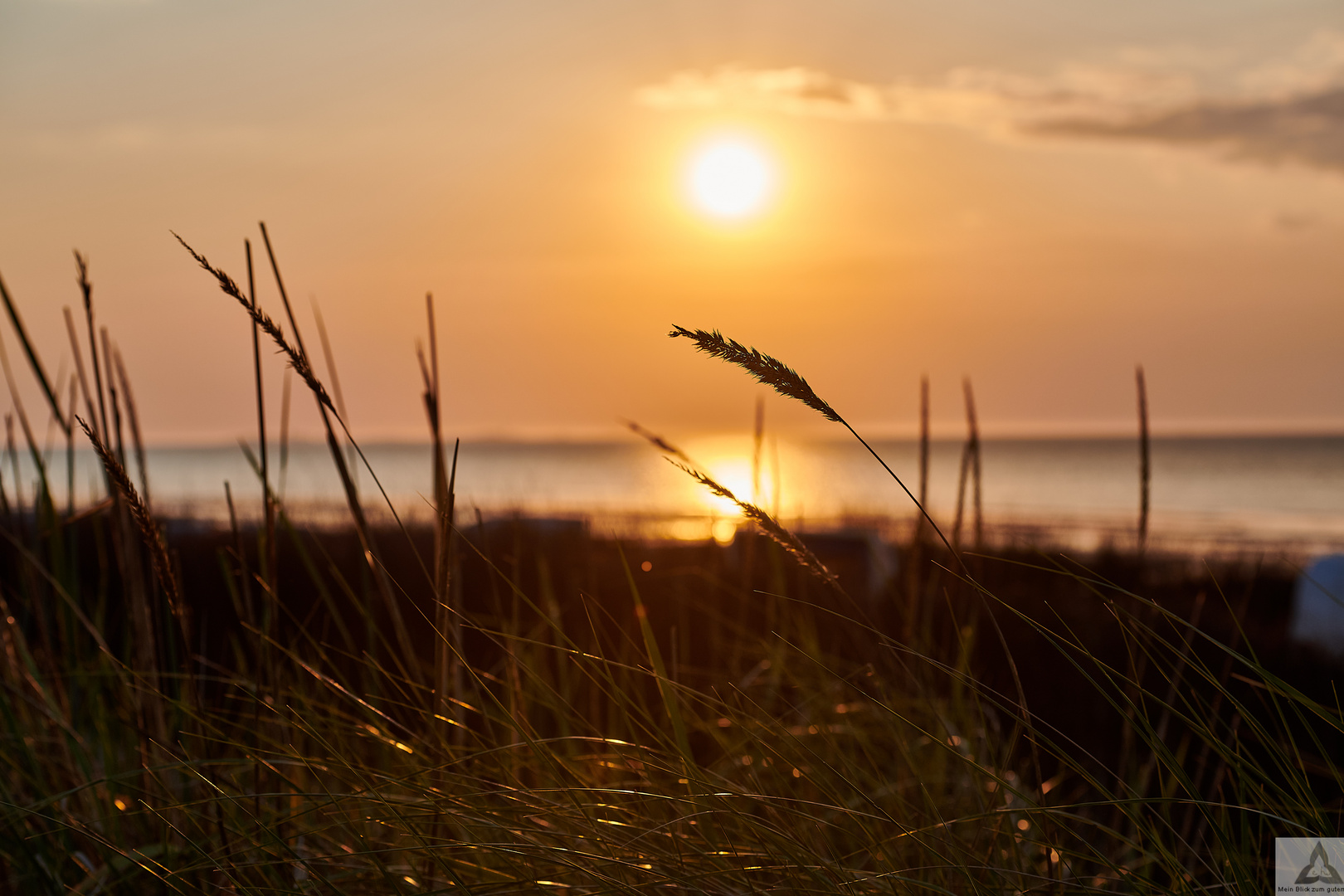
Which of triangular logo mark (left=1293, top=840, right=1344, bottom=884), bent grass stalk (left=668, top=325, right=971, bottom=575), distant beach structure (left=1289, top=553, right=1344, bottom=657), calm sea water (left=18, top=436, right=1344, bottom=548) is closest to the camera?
bent grass stalk (left=668, top=325, right=971, bottom=575)

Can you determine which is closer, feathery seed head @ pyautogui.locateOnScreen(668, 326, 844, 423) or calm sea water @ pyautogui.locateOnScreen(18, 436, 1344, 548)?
feathery seed head @ pyautogui.locateOnScreen(668, 326, 844, 423)

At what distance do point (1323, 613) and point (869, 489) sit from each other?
47287 mm

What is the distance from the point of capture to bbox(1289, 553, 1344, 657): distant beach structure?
23.8 ft

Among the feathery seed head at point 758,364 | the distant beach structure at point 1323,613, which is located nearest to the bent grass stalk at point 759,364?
the feathery seed head at point 758,364

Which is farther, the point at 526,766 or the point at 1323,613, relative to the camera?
the point at 1323,613

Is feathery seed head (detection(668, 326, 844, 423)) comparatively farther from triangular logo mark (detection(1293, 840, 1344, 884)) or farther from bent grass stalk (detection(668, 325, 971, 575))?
triangular logo mark (detection(1293, 840, 1344, 884))

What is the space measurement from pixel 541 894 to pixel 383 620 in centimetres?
531

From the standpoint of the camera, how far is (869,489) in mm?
54469

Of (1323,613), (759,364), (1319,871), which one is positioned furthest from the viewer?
(1323,613)

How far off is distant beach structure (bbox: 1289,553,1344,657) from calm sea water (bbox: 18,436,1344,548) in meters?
1.65

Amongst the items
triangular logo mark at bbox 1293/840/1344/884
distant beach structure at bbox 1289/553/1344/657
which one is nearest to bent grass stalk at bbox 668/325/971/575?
triangular logo mark at bbox 1293/840/1344/884

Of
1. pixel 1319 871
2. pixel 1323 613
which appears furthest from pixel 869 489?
pixel 1319 871

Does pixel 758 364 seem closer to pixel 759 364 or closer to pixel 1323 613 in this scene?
pixel 759 364

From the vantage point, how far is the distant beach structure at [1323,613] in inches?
285
